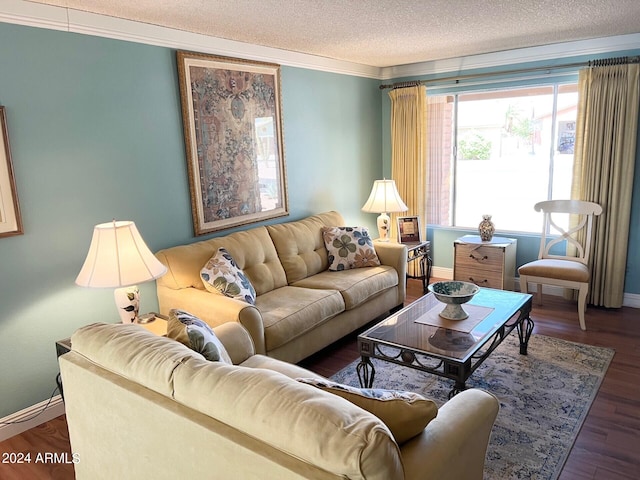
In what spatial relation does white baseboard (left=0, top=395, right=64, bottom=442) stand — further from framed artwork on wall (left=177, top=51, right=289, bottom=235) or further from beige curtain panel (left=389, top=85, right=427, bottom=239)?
beige curtain panel (left=389, top=85, right=427, bottom=239)

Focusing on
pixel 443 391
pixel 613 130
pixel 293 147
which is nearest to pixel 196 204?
pixel 293 147

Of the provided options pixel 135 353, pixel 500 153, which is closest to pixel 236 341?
pixel 135 353

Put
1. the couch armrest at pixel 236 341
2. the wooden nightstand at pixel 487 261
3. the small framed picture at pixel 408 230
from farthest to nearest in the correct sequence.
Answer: the small framed picture at pixel 408 230 → the wooden nightstand at pixel 487 261 → the couch armrest at pixel 236 341

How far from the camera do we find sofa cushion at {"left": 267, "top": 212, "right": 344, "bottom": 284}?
3.92 meters

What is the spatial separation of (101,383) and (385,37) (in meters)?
3.21

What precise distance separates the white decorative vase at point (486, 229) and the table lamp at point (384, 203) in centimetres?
77

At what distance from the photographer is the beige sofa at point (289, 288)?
9.76 feet

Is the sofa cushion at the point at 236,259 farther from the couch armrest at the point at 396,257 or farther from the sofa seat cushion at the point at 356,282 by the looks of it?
the couch armrest at the point at 396,257

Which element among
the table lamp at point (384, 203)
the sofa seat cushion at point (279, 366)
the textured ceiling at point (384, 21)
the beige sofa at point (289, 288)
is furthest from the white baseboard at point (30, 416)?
the table lamp at point (384, 203)

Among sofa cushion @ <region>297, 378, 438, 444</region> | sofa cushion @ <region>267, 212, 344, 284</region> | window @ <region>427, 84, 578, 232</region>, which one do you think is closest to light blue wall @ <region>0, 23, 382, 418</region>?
sofa cushion @ <region>267, 212, 344, 284</region>

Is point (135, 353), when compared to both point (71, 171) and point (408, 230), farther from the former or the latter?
point (408, 230)

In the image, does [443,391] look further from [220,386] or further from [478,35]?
[478,35]

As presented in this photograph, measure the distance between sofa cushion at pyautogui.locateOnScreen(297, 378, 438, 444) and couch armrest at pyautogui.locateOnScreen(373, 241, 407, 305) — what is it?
2769 millimetres

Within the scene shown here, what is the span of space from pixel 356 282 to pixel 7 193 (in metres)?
2.38
